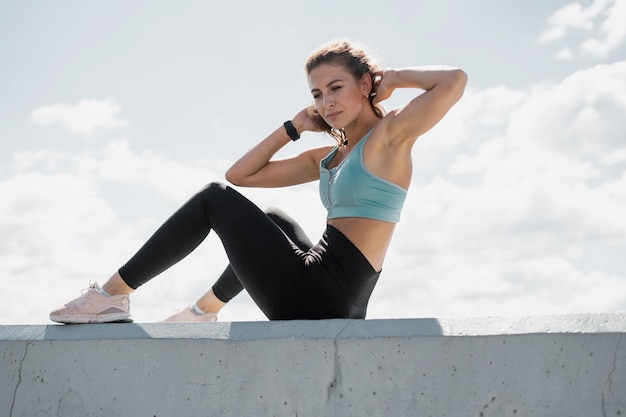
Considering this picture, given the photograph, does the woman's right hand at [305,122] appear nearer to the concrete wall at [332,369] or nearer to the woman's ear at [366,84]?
the woman's ear at [366,84]

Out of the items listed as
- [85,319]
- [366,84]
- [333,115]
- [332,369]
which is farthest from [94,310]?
[366,84]

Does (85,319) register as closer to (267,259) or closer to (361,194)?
(267,259)

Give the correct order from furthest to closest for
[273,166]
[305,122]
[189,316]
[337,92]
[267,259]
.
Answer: [273,166] < [305,122] < [189,316] < [337,92] < [267,259]

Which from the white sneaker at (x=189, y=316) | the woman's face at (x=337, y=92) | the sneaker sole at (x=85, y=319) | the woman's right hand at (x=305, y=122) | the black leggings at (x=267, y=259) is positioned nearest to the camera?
the black leggings at (x=267, y=259)

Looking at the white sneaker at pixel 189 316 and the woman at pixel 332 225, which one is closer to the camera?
the woman at pixel 332 225

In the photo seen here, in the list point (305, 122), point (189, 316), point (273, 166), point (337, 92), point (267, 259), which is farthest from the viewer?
point (273, 166)

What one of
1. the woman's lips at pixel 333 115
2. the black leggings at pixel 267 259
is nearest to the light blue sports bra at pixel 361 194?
the black leggings at pixel 267 259

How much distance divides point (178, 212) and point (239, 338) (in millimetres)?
700

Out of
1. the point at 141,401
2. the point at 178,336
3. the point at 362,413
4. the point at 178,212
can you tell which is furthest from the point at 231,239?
the point at 362,413

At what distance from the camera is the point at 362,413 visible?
2.36 metres

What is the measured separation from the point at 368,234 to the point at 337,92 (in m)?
0.73

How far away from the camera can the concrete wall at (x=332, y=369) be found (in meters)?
2.18

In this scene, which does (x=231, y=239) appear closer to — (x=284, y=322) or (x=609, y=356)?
(x=284, y=322)

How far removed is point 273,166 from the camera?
375 centimetres
